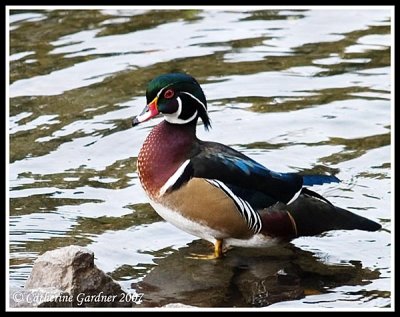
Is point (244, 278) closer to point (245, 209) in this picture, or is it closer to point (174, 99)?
point (245, 209)

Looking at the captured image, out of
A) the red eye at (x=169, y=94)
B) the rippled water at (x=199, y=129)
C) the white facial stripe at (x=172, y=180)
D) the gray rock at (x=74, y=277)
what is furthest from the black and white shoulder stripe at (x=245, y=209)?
the gray rock at (x=74, y=277)

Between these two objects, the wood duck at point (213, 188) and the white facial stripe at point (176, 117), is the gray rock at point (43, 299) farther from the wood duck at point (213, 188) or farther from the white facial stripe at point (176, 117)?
the white facial stripe at point (176, 117)

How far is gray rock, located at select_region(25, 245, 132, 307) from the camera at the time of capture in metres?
5.58

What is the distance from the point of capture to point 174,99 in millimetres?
6301

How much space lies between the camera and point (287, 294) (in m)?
5.96

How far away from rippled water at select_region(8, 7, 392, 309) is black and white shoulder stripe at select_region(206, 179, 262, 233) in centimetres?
27

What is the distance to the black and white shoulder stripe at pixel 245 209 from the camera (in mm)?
6238

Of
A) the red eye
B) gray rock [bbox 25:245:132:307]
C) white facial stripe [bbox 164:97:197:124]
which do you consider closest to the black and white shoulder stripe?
white facial stripe [bbox 164:97:197:124]

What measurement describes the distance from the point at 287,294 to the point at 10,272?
1.62 m

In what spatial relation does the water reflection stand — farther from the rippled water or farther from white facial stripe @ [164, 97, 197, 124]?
white facial stripe @ [164, 97, 197, 124]

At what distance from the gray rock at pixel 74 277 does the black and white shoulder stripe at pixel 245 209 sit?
3.17 feet

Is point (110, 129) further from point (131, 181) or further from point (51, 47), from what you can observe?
point (51, 47)

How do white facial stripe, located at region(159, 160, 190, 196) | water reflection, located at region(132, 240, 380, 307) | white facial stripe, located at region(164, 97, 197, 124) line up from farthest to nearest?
white facial stripe, located at region(164, 97, 197, 124)
white facial stripe, located at region(159, 160, 190, 196)
water reflection, located at region(132, 240, 380, 307)

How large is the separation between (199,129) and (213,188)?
7.53 ft
